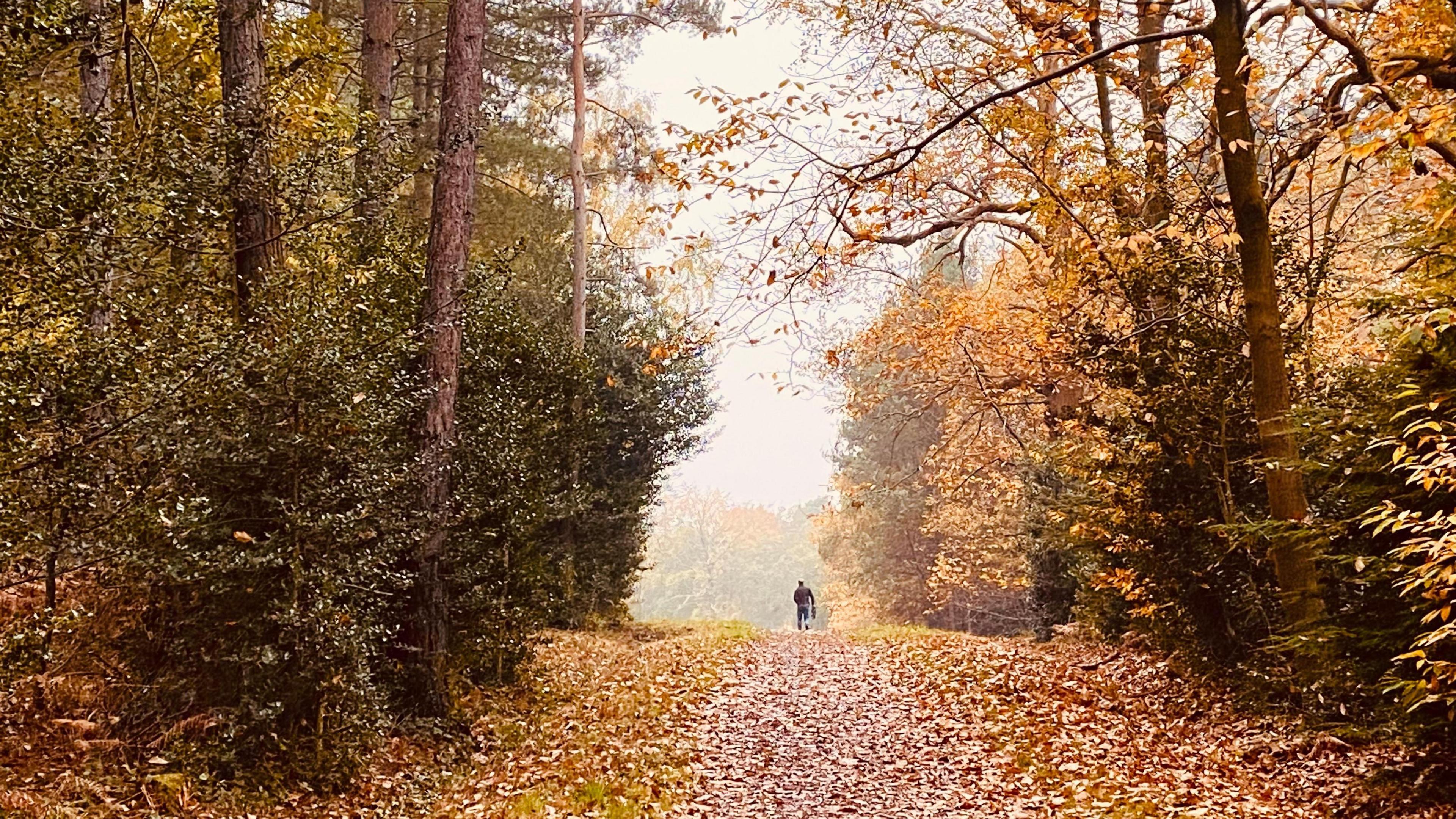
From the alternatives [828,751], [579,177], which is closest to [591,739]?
[828,751]

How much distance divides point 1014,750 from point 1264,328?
13.9 ft

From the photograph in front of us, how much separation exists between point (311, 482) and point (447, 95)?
14.0 ft

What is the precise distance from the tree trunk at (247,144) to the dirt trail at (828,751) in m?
5.74

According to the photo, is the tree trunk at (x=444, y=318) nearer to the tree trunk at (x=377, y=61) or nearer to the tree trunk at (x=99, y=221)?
the tree trunk at (x=377, y=61)

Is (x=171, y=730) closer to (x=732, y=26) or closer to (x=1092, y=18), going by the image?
(x=732, y=26)

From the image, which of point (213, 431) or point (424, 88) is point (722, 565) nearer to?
point (424, 88)

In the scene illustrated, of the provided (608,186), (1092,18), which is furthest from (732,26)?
(608,186)

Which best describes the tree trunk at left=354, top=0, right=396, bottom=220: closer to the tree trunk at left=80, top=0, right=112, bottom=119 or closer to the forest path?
the tree trunk at left=80, top=0, right=112, bottom=119

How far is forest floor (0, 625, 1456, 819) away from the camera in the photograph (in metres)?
6.00

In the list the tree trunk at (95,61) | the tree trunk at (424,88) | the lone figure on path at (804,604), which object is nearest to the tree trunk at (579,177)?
the tree trunk at (424,88)

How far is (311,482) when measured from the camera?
658 centimetres

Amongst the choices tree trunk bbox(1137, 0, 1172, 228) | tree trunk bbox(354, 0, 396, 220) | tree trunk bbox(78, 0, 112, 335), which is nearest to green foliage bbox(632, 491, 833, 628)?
tree trunk bbox(354, 0, 396, 220)

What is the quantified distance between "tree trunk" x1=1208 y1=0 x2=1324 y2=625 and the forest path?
1312 mm

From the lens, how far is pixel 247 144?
7148mm
